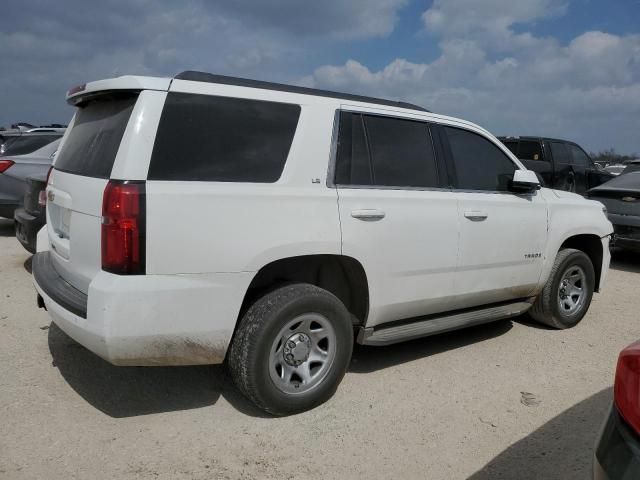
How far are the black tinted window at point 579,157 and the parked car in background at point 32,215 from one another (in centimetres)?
1209

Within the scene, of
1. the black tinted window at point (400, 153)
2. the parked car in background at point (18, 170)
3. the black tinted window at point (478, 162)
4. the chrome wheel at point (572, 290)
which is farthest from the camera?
the parked car in background at point (18, 170)

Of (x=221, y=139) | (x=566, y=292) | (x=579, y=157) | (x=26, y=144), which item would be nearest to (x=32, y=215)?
(x=26, y=144)

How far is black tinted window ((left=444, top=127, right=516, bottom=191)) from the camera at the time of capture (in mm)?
4414

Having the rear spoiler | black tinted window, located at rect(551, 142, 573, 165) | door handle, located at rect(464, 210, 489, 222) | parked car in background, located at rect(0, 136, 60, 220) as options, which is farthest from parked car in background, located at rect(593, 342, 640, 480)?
black tinted window, located at rect(551, 142, 573, 165)

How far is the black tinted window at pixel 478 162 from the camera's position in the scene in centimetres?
441

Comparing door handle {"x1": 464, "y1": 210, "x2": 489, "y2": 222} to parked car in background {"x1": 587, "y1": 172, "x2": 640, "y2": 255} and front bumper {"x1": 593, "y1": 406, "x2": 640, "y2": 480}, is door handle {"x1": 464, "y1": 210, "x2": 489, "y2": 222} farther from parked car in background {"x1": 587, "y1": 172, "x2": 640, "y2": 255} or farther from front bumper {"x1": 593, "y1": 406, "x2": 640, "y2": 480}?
parked car in background {"x1": 587, "y1": 172, "x2": 640, "y2": 255}

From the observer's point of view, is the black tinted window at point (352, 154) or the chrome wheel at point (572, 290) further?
the chrome wheel at point (572, 290)

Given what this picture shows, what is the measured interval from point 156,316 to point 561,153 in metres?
12.6

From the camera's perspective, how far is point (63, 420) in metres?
3.28

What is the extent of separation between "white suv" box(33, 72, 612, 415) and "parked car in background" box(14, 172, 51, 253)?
1723mm

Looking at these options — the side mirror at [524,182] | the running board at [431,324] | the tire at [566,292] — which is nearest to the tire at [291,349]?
the running board at [431,324]

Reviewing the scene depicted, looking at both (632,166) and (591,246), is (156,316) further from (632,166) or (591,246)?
(632,166)

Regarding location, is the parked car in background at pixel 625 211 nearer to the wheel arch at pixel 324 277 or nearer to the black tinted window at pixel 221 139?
the wheel arch at pixel 324 277

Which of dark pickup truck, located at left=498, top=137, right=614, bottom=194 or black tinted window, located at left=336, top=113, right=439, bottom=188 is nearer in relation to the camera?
black tinted window, located at left=336, top=113, right=439, bottom=188
